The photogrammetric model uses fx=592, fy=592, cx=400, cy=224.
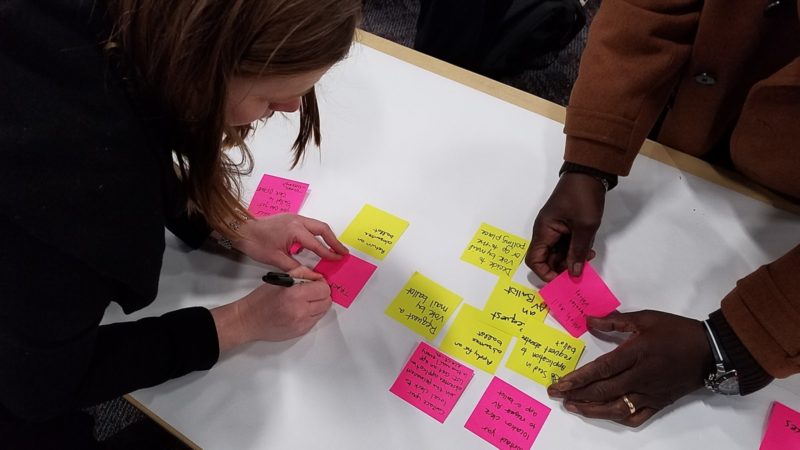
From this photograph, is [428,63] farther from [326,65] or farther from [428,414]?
[428,414]

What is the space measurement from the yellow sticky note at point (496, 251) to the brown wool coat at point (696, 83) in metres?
0.15

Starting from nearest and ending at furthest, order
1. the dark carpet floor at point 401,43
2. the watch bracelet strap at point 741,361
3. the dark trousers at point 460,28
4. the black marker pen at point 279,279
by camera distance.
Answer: the watch bracelet strap at point 741,361, the black marker pen at point 279,279, the dark carpet floor at point 401,43, the dark trousers at point 460,28

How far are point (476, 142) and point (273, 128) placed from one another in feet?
1.17

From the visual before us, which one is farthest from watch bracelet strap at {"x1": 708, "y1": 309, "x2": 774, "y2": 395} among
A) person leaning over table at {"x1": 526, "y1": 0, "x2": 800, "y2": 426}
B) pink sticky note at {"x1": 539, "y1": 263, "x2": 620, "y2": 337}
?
pink sticky note at {"x1": 539, "y1": 263, "x2": 620, "y2": 337}

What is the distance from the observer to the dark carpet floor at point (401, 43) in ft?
3.78

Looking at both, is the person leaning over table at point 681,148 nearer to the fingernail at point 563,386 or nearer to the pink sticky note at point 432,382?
the fingernail at point 563,386

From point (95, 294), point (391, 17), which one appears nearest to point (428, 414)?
point (95, 294)

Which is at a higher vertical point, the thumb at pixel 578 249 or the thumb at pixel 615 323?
the thumb at pixel 578 249

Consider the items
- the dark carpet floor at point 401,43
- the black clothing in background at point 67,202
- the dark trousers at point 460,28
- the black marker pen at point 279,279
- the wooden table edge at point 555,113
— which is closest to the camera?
the black clothing in background at point 67,202

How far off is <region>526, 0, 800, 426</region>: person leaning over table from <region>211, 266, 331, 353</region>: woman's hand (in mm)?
312

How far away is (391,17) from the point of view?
1.97 meters

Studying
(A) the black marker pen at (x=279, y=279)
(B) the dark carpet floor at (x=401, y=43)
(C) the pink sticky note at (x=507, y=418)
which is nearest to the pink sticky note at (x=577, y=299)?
(C) the pink sticky note at (x=507, y=418)

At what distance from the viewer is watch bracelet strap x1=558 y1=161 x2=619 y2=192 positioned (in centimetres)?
85

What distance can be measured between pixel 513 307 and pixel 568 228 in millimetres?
138
